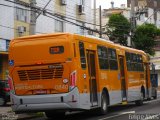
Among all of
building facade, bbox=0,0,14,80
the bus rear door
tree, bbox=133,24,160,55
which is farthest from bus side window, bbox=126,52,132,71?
tree, bbox=133,24,160,55

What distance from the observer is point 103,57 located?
19891mm

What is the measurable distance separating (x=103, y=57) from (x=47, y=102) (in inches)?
170

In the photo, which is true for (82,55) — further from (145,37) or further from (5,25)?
(145,37)

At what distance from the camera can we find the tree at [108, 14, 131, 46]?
47.6 meters

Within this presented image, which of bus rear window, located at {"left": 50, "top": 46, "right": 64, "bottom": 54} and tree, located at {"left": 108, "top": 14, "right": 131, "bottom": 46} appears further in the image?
tree, located at {"left": 108, "top": 14, "right": 131, "bottom": 46}

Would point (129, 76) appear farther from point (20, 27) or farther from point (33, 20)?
point (20, 27)

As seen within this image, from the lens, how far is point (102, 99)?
1930 cm

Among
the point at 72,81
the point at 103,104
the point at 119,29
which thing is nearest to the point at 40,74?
the point at 72,81

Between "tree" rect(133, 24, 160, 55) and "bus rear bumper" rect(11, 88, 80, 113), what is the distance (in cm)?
3017

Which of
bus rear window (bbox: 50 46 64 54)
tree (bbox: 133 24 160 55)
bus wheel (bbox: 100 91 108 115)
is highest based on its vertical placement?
tree (bbox: 133 24 160 55)

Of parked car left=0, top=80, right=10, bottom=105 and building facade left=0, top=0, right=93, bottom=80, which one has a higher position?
building facade left=0, top=0, right=93, bottom=80

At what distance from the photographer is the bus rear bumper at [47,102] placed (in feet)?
53.6

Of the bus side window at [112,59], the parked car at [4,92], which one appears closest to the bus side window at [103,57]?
the bus side window at [112,59]

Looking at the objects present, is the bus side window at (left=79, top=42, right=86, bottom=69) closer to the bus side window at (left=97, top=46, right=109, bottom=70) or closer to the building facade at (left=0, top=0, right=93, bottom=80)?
the bus side window at (left=97, top=46, right=109, bottom=70)
